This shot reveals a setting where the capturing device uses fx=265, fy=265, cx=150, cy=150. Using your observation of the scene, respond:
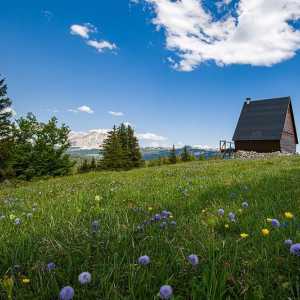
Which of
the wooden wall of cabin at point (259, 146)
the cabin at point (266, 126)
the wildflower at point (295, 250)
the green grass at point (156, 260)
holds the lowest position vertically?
the green grass at point (156, 260)

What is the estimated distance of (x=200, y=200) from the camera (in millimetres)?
5184

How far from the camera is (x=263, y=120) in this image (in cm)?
5103

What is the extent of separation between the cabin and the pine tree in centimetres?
2680

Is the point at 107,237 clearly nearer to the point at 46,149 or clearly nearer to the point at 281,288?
the point at 281,288

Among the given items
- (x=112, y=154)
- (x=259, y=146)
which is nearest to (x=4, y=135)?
(x=112, y=154)

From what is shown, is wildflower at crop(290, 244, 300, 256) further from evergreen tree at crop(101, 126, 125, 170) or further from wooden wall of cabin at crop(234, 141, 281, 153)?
evergreen tree at crop(101, 126, 125, 170)

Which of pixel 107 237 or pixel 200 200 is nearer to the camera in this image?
pixel 107 237

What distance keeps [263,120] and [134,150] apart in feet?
108

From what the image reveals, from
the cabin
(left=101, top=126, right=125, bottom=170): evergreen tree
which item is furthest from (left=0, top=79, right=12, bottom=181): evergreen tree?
the cabin

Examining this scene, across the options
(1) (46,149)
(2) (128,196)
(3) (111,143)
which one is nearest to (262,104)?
(3) (111,143)

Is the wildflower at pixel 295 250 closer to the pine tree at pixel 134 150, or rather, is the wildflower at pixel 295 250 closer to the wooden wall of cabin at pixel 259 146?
the wooden wall of cabin at pixel 259 146

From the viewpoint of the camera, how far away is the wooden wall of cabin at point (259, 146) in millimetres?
48206

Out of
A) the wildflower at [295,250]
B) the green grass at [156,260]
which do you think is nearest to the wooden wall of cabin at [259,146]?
the green grass at [156,260]

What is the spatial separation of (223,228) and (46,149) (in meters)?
63.9
